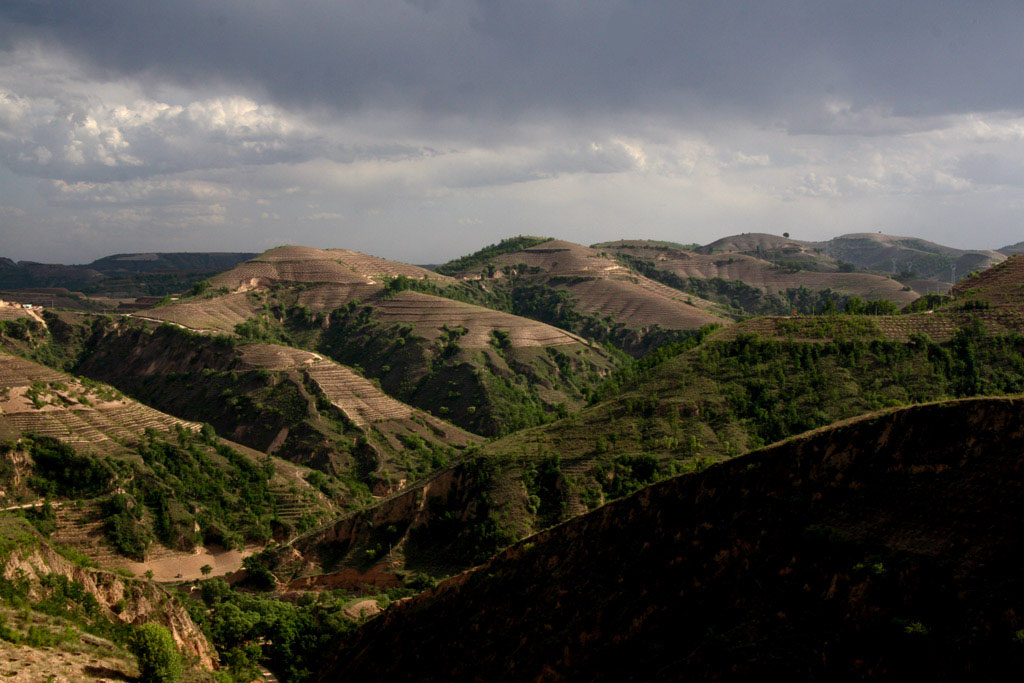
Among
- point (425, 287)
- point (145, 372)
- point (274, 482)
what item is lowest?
point (274, 482)

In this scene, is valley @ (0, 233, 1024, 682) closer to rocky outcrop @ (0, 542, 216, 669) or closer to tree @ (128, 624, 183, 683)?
rocky outcrop @ (0, 542, 216, 669)

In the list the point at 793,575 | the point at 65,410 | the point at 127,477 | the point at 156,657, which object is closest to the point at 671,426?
the point at 793,575

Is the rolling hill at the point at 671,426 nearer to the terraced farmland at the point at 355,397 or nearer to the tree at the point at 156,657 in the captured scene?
the tree at the point at 156,657

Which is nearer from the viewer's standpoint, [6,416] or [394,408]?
[6,416]

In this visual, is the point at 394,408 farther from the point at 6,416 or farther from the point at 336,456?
the point at 6,416

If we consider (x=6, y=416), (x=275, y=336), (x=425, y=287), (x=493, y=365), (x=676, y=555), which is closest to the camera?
(x=676, y=555)

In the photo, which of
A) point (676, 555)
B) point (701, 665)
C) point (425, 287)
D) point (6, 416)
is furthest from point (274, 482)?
point (425, 287)
